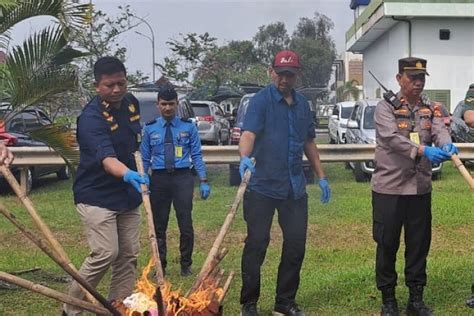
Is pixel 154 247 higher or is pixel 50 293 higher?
pixel 154 247

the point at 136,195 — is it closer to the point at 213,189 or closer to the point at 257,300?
the point at 257,300

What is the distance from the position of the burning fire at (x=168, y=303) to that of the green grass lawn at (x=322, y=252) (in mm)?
1736

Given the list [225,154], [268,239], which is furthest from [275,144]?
[225,154]

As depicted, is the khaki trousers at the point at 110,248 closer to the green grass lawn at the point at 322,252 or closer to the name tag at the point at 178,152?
the green grass lawn at the point at 322,252

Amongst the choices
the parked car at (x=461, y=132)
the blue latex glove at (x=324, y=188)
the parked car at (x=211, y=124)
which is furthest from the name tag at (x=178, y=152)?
the parked car at (x=211, y=124)

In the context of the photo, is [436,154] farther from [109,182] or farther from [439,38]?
[439,38]

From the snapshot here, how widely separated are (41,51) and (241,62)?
36.7 metres

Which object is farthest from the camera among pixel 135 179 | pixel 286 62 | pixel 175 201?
pixel 175 201

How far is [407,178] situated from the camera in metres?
5.02

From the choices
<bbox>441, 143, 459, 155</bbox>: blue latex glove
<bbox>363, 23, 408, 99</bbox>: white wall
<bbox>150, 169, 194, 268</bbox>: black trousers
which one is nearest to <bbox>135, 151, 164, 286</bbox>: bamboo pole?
<bbox>441, 143, 459, 155</bbox>: blue latex glove

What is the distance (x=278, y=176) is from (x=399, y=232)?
0.99 metres

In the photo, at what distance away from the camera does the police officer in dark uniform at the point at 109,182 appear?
448cm

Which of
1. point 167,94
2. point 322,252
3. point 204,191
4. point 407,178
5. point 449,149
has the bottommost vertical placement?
point 322,252

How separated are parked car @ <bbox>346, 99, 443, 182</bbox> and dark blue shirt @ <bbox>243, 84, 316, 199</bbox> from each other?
7016 mm
